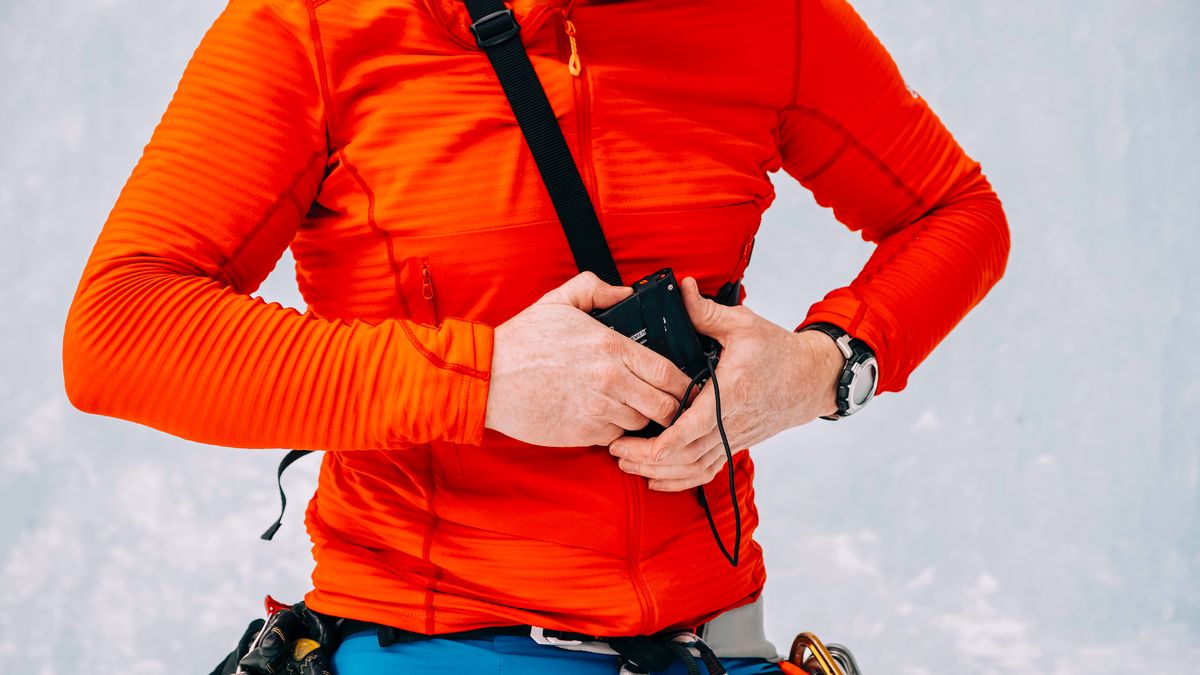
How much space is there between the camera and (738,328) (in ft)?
4.02

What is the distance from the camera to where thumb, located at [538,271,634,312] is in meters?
1.14

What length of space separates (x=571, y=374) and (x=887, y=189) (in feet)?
1.86

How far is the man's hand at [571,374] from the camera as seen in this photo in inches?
43.6

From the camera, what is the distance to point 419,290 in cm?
120

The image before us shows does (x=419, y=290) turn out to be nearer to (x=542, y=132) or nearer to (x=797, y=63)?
(x=542, y=132)

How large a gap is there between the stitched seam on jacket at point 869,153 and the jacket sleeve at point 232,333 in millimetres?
506

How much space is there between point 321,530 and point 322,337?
1.03 feet

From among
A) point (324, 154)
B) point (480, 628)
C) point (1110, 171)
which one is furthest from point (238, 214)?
point (1110, 171)

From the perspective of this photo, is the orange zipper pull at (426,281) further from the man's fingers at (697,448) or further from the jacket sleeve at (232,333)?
the man's fingers at (697,448)

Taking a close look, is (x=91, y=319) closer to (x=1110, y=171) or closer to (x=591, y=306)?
(x=591, y=306)

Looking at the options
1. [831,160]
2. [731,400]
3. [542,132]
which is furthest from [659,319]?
[831,160]

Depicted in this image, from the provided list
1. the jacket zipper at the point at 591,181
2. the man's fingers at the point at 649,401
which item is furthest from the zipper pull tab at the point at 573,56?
the man's fingers at the point at 649,401

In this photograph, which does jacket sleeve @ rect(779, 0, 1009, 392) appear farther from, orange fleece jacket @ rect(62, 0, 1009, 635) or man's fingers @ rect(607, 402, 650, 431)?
man's fingers @ rect(607, 402, 650, 431)

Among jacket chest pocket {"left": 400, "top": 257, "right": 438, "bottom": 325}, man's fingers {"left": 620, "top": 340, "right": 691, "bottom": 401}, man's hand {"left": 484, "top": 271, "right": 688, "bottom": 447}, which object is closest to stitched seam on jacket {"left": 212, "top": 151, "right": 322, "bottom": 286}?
jacket chest pocket {"left": 400, "top": 257, "right": 438, "bottom": 325}
